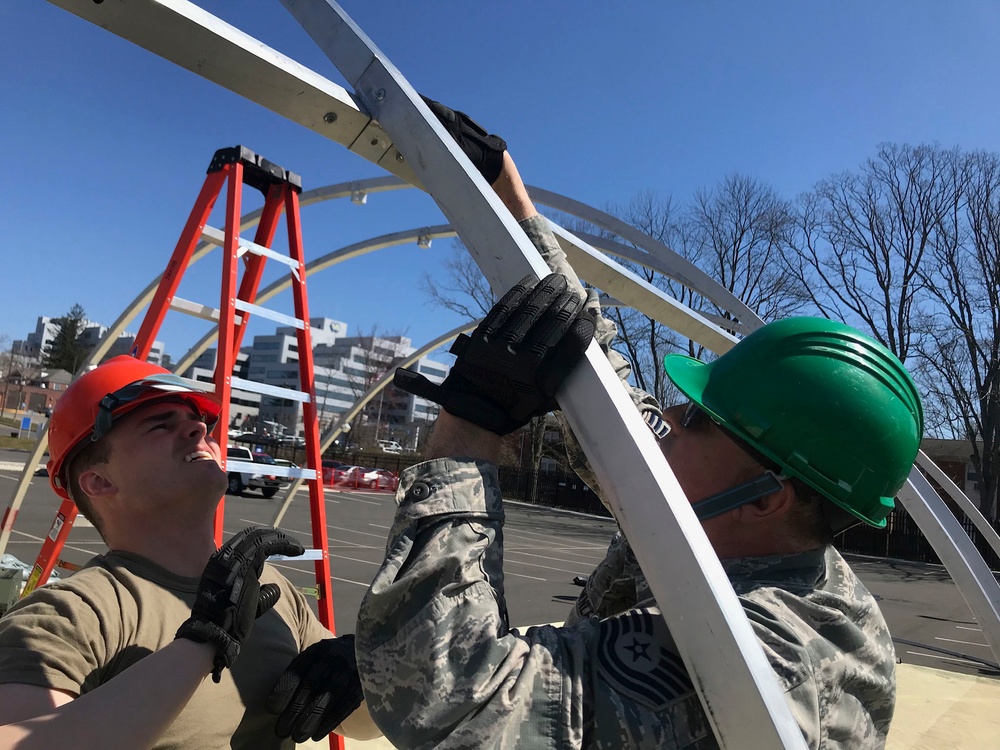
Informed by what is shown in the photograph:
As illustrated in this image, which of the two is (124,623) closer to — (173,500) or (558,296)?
(173,500)

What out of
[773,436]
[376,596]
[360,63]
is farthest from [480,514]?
[360,63]

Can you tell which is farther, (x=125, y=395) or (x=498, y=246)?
(x=125, y=395)

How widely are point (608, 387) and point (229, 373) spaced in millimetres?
2097

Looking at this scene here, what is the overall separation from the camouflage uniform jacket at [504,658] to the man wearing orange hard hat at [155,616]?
56 cm

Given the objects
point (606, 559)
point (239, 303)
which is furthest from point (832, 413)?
point (239, 303)

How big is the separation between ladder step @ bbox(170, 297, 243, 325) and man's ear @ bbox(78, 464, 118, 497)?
1440 mm

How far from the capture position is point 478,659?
92 centimetres

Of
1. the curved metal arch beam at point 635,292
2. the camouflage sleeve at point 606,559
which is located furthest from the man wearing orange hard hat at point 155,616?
the curved metal arch beam at point 635,292

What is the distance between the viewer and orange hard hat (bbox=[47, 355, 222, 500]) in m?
1.76

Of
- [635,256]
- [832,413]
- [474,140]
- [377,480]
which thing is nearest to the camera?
[832,413]

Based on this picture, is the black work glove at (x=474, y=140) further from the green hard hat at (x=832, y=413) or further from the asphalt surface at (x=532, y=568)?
the asphalt surface at (x=532, y=568)

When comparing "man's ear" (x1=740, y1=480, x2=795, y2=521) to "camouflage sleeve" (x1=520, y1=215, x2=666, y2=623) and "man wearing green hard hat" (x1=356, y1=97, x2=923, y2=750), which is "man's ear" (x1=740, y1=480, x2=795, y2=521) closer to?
"man wearing green hard hat" (x1=356, y1=97, x2=923, y2=750)

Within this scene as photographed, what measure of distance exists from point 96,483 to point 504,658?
1.33 metres

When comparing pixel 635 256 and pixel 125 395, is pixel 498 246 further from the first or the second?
pixel 635 256
